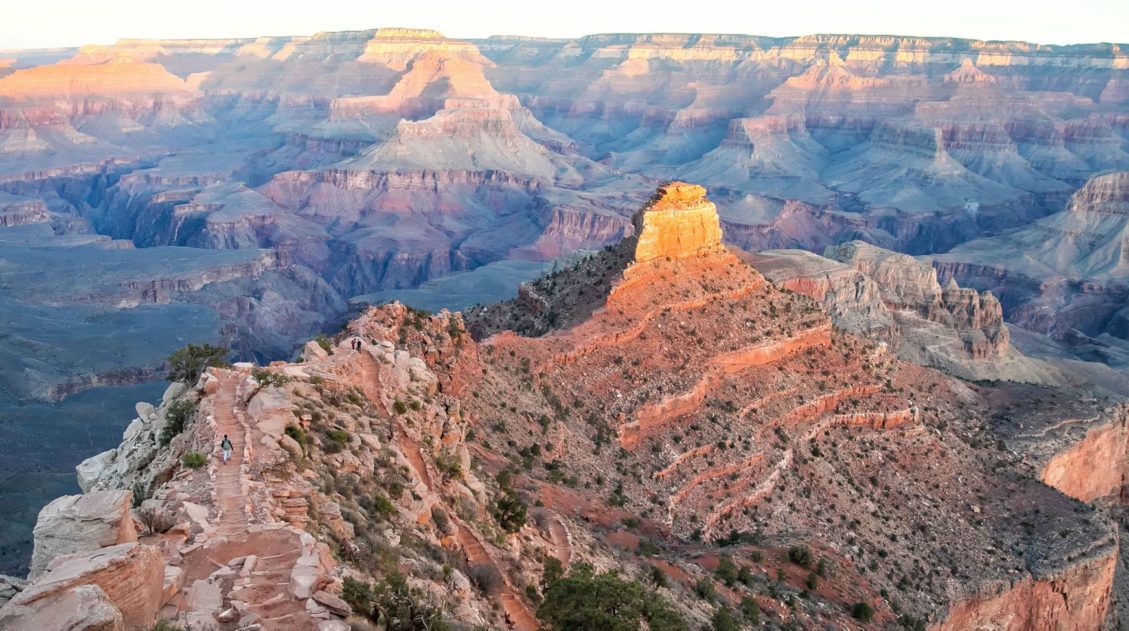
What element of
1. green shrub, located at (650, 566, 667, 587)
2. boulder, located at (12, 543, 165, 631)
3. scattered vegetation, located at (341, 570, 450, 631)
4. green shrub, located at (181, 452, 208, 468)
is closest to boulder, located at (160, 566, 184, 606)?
boulder, located at (12, 543, 165, 631)

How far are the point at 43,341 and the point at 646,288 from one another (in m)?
71.9

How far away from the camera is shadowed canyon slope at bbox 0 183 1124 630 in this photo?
13.6 meters

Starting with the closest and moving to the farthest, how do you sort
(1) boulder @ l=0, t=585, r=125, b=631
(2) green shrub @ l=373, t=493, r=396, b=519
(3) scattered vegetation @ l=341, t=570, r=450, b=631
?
(1) boulder @ l=0, t=585, r=125, b=631 < (3) scattered vegetation @ l=341, t=570, r=450, b=631 < (2) green shrub @ l=373, t=493, r=396, b=519

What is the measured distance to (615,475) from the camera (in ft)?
108

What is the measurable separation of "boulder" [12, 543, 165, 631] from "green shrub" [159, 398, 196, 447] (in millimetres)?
8108

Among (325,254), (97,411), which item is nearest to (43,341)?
(97,411)

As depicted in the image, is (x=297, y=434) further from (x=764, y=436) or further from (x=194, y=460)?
(x=764, y=436)

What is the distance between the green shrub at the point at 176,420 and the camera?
63.6 ft

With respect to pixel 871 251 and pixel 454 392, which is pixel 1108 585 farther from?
pixel 871 251

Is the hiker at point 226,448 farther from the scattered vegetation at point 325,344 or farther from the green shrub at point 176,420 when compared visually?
the scattered vegetation at point 325,344

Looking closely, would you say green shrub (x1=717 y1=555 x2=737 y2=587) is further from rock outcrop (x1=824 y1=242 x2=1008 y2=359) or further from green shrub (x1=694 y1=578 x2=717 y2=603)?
rock outcrop (x1=824 y1=242 x2=1008 y2=359)

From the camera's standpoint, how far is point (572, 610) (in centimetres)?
1577

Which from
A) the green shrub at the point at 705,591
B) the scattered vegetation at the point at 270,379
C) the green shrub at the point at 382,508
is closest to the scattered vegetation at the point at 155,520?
the green shrub at the point at 382,508

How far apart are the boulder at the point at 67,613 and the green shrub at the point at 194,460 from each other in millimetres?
5579
